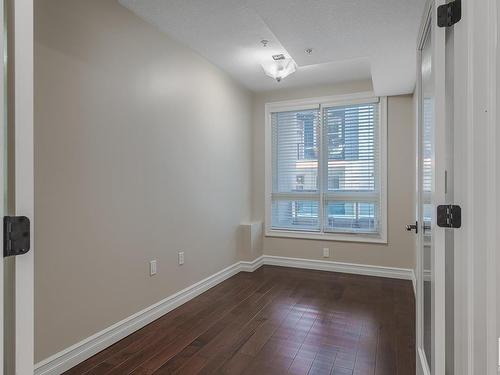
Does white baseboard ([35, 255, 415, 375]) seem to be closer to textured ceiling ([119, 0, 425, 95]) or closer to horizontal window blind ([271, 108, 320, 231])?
horizontal window blind ([271, 108, 320, 231])

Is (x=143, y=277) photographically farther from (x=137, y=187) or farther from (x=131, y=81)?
(x=131, y=81)

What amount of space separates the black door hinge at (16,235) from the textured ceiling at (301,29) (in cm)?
191

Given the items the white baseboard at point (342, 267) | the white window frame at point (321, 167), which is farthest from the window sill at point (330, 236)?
the white baseboard at point (342, 267)

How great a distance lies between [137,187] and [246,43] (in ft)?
5.75

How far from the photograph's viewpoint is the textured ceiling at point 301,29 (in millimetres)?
2143

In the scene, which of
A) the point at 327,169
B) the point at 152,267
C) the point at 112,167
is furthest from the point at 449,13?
the point at 327,169

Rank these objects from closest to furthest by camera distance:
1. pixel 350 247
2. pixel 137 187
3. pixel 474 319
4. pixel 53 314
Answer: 1. pixel 474 319
2. pixel 53 314
3. pixel 137 187
4. pixel 350 247

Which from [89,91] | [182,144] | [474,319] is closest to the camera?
[474,319]

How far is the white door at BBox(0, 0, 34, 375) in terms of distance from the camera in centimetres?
74

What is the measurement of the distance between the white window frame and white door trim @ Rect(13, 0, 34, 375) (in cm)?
388

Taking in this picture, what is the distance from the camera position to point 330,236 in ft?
14.0

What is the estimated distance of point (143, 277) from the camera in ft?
8.58

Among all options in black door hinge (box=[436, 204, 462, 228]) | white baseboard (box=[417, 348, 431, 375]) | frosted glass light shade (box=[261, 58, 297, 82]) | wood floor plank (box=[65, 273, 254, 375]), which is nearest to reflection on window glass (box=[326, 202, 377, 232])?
wood floor plank (box=[65, 273, 254, 375])

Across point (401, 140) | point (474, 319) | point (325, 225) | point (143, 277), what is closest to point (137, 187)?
point (143, 277)
